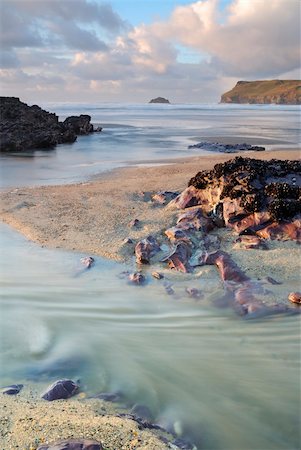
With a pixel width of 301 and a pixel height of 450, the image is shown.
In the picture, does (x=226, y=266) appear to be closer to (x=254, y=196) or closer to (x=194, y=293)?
(x=194, y=293)

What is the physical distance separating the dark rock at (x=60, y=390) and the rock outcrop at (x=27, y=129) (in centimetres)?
1746

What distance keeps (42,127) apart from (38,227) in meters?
16.1

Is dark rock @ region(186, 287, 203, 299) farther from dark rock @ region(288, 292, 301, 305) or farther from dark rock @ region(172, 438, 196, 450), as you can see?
dark rock @ region(172, 438, 196, 450)

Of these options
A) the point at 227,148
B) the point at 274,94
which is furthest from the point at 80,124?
the point at 274,94

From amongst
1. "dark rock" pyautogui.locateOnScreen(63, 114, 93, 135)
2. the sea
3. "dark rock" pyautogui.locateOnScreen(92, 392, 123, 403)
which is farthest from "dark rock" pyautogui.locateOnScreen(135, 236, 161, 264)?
"dark rock" pyautogui.locateOnScreen(63, 114, 93, 135)

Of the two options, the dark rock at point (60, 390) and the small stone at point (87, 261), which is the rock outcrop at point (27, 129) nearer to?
the small stone at point (87, 261)

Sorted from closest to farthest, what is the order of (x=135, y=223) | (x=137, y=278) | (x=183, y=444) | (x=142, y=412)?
1. (x=183, y=444)
2. (x=142, y=412)
3. (x=137, y=278)
4. (x=135, y=223)

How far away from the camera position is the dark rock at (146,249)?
18.7 ft

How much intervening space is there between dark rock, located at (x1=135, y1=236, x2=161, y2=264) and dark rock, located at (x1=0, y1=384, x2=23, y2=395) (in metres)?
2.65

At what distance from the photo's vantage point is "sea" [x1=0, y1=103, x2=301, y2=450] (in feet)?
10.1

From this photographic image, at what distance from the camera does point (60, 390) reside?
318 cm

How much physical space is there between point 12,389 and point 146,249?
2926 mm

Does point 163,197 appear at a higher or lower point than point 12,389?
higher

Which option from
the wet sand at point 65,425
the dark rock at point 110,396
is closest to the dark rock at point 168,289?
the dark rock at point 110,396
